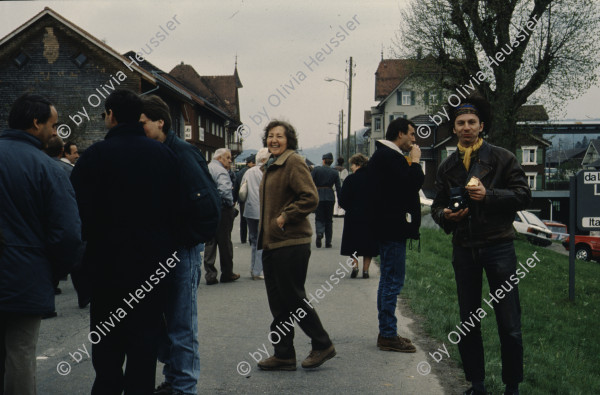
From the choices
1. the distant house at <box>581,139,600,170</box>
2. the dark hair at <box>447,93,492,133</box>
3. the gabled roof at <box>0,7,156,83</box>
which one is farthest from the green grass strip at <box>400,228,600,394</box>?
the distant house at <box>581,139,600,170</box>

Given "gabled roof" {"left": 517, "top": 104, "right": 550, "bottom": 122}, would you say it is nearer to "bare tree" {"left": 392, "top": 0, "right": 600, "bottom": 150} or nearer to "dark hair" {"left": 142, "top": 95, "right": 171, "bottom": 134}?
"bare tree" {"left": 392, "top": 0, "right": 600, "bottom": 150}

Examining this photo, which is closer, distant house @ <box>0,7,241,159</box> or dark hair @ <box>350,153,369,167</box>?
dark hair @ <box>350,153,369,167</box>

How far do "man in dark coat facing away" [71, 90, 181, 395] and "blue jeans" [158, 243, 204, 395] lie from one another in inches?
26.8

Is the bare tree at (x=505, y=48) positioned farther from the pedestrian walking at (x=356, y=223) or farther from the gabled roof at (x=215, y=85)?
the gabled roof at (x=215, y=85)

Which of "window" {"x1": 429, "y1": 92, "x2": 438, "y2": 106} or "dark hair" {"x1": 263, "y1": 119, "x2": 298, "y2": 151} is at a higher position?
"window" {"x1": 429, "y1": 92, "x2": 438, "y2": 106}

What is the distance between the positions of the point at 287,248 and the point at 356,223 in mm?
4679

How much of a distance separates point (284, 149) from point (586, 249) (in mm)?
26408

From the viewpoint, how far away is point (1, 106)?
3616 cm

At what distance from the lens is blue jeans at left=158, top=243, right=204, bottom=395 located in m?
4.02

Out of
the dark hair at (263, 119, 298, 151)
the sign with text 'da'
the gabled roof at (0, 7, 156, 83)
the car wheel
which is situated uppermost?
the gabled roof at (0, 7, 156, 83)

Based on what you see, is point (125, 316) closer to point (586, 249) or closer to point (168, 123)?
point (168, 123)

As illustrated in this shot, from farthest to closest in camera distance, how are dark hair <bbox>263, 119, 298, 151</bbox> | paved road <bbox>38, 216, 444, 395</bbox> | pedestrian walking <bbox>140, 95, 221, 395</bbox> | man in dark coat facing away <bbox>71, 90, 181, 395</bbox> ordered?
dark hair <bbox>263, 119, 298, 151</bbox> → paved road <bbox>38, 216, 444, 395</bbox> → pedestrian walking <bbox>140, 95, 221, 395</bbox> → man in dark coat facing away <bbox>71, 90, 181, 395</bbox>

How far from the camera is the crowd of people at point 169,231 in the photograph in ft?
10.7

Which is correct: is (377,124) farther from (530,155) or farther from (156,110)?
(156,110)
